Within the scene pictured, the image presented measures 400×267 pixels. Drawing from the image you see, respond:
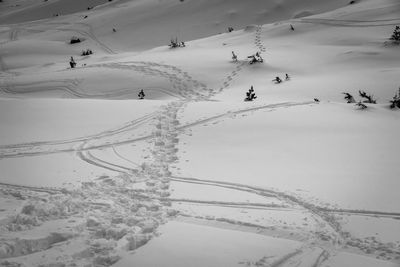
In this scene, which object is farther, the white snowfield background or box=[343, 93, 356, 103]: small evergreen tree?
box=[343, 93, 356, 103]: small evergreen tree

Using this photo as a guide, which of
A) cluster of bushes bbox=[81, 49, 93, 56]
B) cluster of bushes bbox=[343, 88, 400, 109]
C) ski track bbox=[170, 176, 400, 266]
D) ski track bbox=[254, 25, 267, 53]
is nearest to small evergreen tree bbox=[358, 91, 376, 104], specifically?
cluster of bushes bbox=[343, 88, 400, 109]

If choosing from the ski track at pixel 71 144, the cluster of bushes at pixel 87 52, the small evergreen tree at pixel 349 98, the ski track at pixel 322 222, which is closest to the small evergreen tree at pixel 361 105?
the small evergreen tree at pixel 349 98

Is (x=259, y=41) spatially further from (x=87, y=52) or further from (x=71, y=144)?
(x=71, y=144)

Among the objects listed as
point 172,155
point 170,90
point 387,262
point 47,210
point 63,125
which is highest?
point 170,90

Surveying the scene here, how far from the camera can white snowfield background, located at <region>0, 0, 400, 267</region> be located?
3504 millimetres

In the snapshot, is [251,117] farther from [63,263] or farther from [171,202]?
[63,263]

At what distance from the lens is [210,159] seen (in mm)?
5426

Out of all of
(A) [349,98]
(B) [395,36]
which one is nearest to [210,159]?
(A) [349,98]

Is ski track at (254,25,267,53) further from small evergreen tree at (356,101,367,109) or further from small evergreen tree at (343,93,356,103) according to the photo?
small evergreen tree at (356,101,367,109)

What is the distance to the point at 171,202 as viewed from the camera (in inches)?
169

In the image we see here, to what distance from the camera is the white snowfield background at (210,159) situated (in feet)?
11.5

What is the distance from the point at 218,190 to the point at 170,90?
5.32 m

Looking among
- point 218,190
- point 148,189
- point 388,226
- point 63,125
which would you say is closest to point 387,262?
point 388,226

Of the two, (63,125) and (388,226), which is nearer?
(388,226)
